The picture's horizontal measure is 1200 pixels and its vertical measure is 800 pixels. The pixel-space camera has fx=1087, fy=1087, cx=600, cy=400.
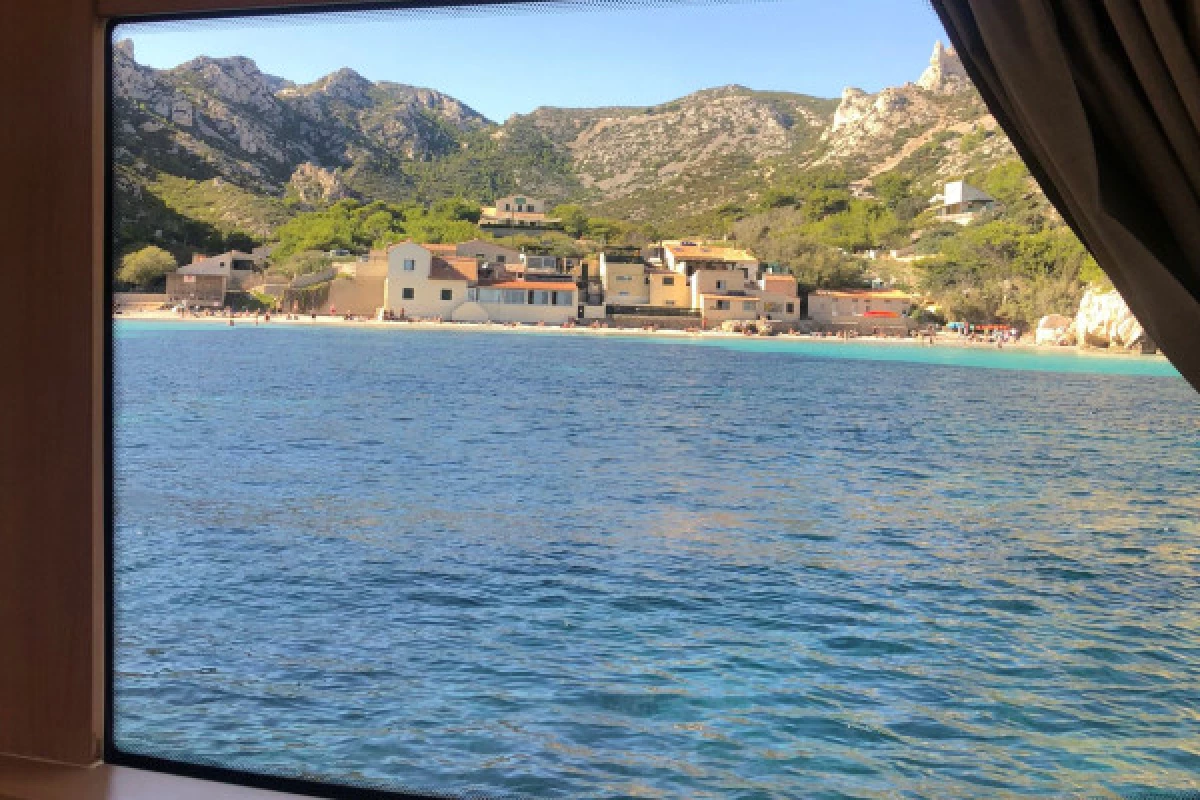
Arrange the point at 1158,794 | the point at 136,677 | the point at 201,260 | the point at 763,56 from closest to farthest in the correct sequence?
the point at 1158,794 < the point at 136,677 < the point at 201,260 < the point at 763,56

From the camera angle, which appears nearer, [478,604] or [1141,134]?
[1141,134]

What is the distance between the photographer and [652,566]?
1227 centimetres

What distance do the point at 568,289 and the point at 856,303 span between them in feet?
24.9

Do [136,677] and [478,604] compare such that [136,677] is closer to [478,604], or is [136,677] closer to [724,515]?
[478,604]

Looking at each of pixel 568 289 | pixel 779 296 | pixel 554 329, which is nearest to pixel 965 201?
pixel 779 296

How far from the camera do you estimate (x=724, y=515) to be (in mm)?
14789

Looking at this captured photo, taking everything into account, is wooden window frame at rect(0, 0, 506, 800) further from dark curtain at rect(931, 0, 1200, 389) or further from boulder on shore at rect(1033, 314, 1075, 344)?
boulder on shore at rect(1033, 314, 1075, 344)

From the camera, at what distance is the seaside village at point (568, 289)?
26297 mm

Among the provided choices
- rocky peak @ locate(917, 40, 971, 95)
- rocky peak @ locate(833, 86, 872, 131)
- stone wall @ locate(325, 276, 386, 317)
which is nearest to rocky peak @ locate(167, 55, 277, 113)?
stone wall @ locate(325, 276, 386, 317)

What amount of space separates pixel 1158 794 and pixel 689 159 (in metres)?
26.4
